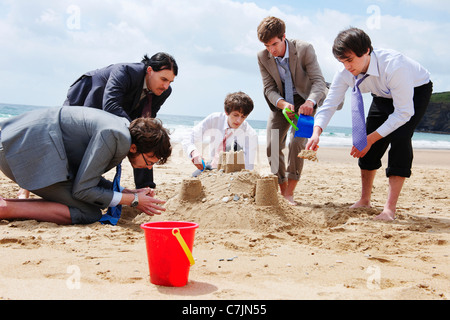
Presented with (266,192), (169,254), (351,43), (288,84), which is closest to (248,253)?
(169,254)

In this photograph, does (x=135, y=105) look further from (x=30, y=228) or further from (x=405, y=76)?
(x=405, y=76)

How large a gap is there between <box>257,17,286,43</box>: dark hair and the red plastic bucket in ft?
8.63

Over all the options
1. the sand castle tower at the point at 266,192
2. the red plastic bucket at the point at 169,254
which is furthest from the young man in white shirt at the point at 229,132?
the red plastic bucket at the point at 169,254

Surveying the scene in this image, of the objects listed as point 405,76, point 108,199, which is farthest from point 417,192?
point 108,199

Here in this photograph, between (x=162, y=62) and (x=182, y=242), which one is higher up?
(x=162, y=62)

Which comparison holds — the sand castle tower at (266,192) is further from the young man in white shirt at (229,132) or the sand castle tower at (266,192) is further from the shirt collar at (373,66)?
the shirt collar at (373,66)

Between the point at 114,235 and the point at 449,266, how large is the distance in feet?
7.19

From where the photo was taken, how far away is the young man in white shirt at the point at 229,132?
4.54 meters

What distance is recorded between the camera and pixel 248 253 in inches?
112

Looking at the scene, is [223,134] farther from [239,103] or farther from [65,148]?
[65,148]

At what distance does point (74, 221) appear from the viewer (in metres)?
3.45

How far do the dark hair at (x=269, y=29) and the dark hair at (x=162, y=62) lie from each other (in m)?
0.88

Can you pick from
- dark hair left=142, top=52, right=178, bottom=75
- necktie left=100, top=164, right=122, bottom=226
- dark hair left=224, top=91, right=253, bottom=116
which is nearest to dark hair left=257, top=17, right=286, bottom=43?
dark hair left=224, top=91, right=253, bottom=116

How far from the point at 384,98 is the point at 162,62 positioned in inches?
80.2
